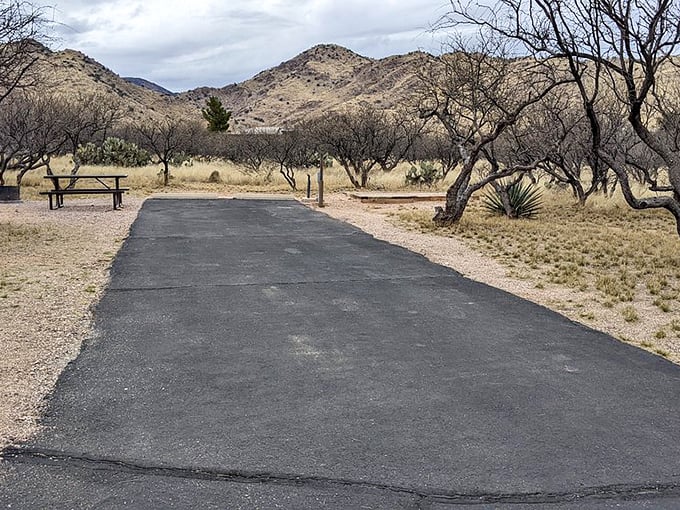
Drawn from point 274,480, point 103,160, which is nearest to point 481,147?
point 274,480

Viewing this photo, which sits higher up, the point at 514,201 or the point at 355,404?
the point at 514,201

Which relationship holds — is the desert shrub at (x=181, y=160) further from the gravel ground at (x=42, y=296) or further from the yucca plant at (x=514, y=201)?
the yucca plant at (x=514, y=201)

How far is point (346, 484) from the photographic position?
342 centimetres

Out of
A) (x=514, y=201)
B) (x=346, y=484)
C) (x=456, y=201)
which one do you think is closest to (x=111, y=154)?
(x=514, y=201)

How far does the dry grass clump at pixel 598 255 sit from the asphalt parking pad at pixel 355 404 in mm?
806

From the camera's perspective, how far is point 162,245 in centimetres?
1183

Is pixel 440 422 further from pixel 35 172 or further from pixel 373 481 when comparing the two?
pixel 35 172

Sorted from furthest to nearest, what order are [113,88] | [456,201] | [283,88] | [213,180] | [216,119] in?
[283,88]
[113,88]
[216,119]
[213,180]
[456,201]

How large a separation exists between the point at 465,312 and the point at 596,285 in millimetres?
2536

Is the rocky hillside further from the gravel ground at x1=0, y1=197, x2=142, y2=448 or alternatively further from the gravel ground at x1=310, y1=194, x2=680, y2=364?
the gravel ground at x1=0, y1=197, x2=142, y2=448

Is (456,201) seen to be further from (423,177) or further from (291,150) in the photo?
(291,150)

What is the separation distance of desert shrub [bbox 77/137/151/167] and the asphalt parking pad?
93.4 ft

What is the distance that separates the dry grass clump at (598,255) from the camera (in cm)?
751

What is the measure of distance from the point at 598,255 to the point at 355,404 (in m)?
7.91
